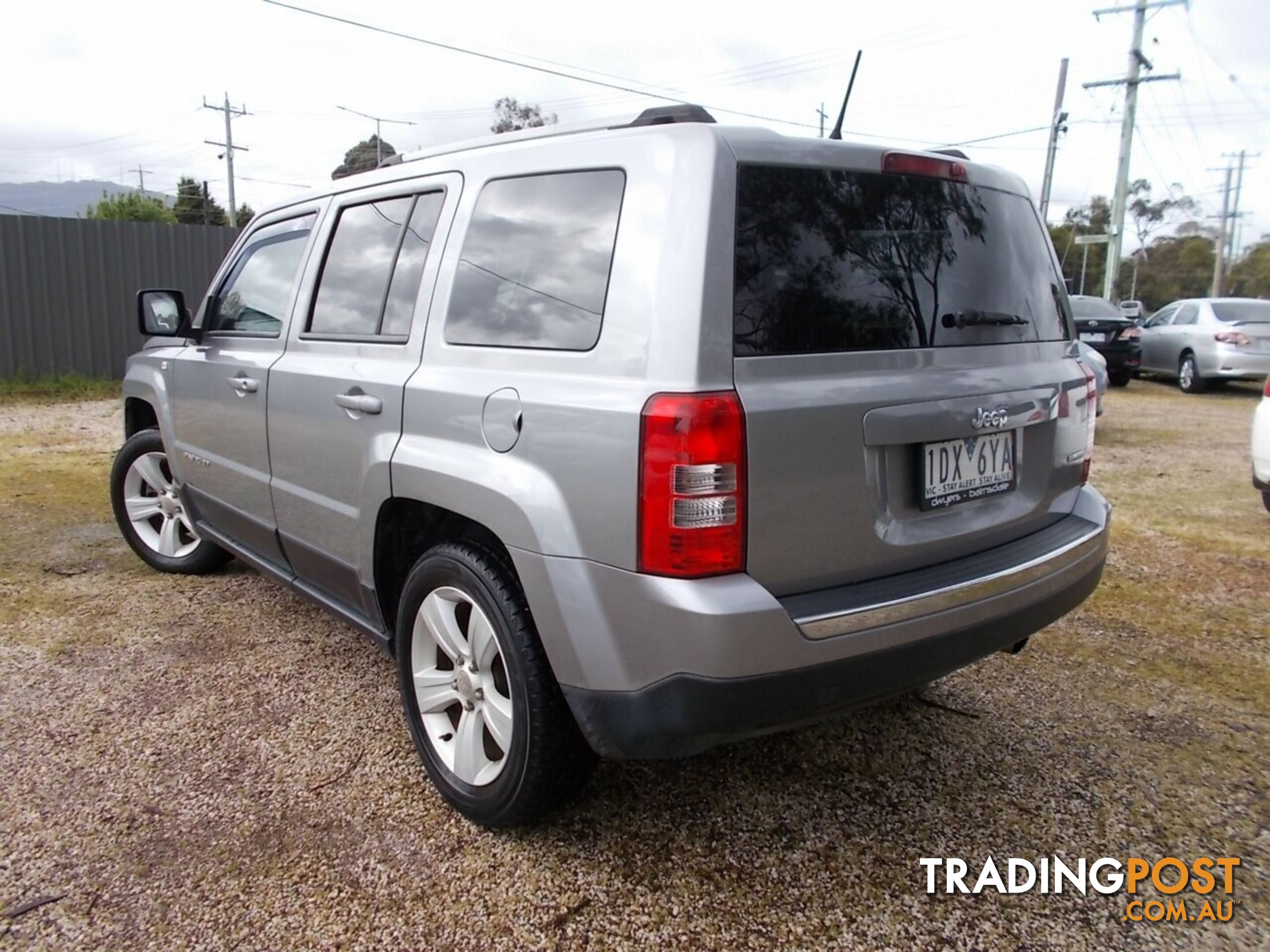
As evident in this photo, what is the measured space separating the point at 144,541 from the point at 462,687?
2.97m

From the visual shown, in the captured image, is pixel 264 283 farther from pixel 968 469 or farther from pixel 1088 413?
pixel 1088 413

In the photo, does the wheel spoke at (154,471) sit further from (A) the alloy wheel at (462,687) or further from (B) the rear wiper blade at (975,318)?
(B) the rear wiper blade at (975,318)

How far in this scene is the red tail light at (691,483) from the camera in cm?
187

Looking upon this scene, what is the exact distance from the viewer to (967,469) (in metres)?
2.31

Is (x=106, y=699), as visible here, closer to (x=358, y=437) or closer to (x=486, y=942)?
(x=358, y=437)

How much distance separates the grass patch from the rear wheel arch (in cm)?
1001

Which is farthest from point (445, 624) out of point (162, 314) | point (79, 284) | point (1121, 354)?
point (1121, 354)

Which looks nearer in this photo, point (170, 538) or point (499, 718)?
point (499, 718)

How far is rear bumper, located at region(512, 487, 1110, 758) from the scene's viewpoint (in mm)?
1884

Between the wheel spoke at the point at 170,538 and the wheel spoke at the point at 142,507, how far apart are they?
11 cm

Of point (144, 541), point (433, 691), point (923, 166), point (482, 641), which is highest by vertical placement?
point (923, 166)

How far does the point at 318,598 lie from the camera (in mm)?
3209

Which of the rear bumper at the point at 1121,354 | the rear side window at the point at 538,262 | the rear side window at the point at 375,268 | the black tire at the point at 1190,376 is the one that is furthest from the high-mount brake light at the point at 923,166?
the black tire at the point at 1190,376

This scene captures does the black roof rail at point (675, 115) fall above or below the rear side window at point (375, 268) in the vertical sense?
above
